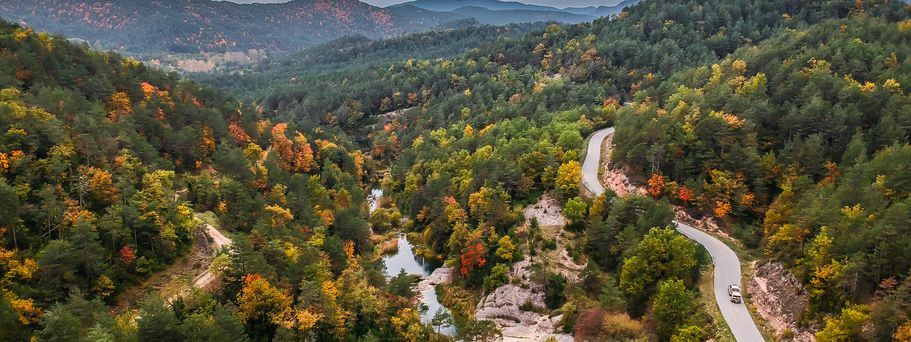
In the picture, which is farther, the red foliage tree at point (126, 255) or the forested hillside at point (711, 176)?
the red foliage tree at point (126, 255)

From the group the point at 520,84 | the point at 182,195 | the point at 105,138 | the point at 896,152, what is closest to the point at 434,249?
the point at 182,195

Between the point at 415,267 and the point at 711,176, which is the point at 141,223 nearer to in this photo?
the point at 415,267

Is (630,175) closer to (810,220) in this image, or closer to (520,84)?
(810,220)

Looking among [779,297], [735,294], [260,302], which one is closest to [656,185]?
[735,294]

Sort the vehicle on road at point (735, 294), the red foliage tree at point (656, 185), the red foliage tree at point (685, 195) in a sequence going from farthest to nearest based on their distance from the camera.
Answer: the red foliage tree at point (656, 185)
the red foliage tree at point (685, 195)
the vehicle on road at point (735, 294)

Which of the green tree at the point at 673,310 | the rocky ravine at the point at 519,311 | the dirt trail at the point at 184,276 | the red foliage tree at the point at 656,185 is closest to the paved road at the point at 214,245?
the dirt trail at the point at 184,276

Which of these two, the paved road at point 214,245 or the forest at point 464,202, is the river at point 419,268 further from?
the paved road at point 214,245

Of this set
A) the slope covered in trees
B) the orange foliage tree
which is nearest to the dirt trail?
the orange foliage tree
